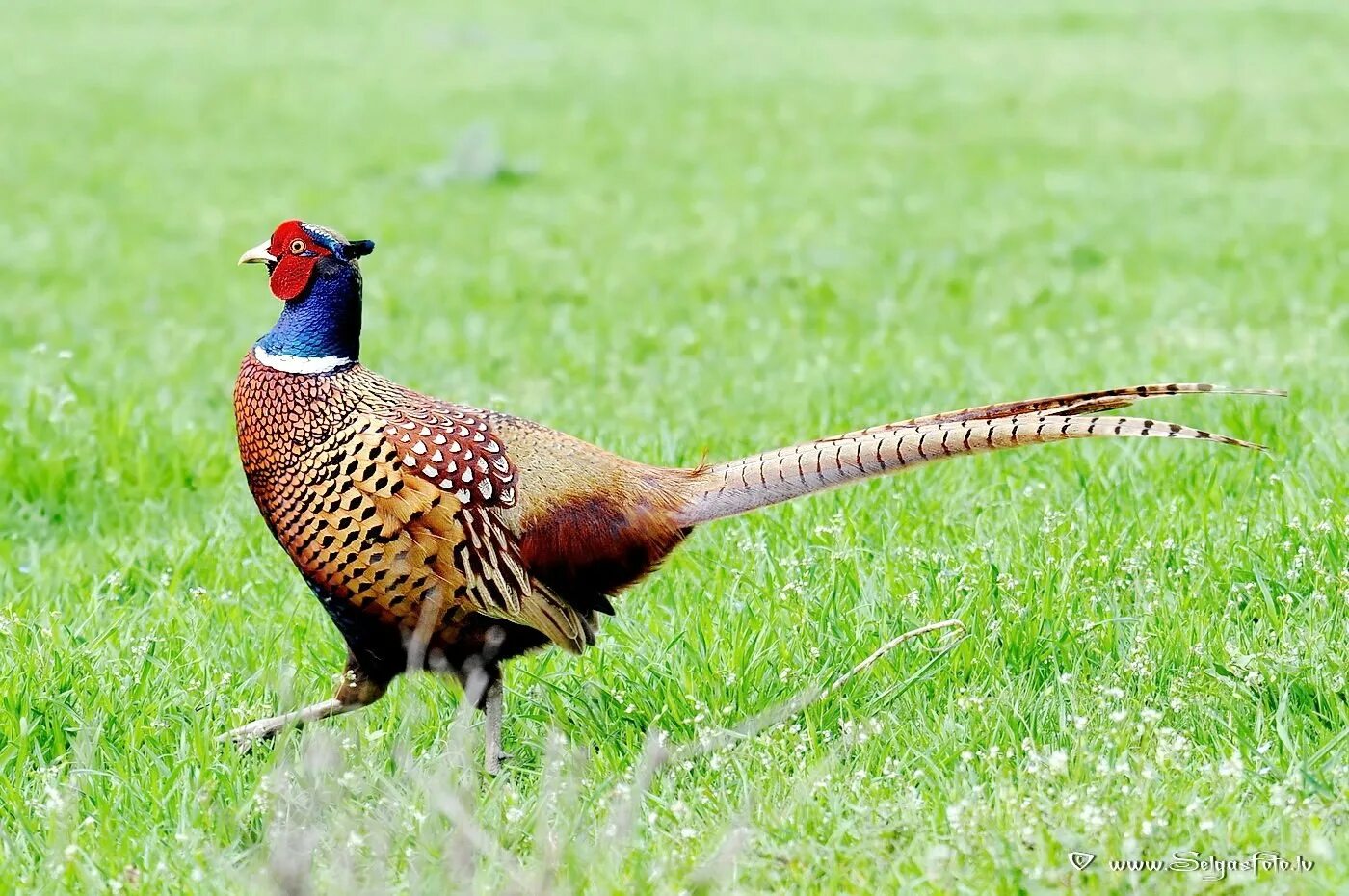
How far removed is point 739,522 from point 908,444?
136 cm

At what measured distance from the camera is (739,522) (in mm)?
4672

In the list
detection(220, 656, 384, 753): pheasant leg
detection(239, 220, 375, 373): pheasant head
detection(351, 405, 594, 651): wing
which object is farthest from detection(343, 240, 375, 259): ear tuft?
detection(220, 656, 384, 753): pheasant leg

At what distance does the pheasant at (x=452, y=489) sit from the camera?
3.37 meters

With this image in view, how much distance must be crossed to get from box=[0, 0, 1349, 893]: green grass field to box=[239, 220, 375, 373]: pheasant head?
779 millimetres

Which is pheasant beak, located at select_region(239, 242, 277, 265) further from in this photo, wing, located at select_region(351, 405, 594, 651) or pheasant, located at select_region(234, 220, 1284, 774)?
wing, located at select_region(351, 405, 594, 651)

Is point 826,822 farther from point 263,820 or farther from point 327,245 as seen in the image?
point 327,245

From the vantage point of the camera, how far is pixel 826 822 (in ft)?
9.48

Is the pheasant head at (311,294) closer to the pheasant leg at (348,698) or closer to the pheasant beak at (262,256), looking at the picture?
the pheasant beak at (262,256)

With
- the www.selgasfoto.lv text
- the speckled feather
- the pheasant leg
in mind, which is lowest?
the pheasant leg

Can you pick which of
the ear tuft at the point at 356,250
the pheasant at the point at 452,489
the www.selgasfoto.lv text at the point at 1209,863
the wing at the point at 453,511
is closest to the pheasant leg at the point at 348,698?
the pheasant at the point at 452,489

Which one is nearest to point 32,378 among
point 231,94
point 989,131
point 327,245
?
point 327,245

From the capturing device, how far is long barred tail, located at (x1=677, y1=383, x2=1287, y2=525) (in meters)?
3.25

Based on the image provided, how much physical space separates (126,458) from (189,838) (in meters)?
2.91

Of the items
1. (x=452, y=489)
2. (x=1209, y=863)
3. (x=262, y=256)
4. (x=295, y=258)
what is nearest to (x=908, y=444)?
(x=452, y=489)
